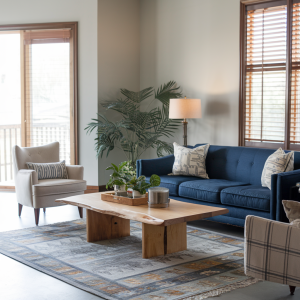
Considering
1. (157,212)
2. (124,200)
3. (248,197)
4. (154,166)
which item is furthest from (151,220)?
(154,166)

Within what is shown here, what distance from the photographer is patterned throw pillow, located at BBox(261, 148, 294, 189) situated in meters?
4.25

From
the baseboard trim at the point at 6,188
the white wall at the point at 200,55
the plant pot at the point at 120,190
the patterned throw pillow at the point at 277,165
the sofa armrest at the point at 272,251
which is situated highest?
the white wall at the point at 200,55

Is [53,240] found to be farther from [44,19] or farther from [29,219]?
[44,19]

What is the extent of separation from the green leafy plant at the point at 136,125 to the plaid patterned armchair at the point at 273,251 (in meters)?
3.46

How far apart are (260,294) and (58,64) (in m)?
4.86

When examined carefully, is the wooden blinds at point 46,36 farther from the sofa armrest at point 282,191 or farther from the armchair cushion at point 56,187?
the sofa armrest at point 282,191

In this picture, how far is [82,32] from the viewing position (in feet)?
21.0

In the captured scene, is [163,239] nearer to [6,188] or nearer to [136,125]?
[136,125]

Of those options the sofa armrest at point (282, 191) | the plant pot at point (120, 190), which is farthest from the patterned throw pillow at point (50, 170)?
the sofa armrest at point (282, 191)

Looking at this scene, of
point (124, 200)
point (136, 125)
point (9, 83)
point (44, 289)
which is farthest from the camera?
point (9, 83)

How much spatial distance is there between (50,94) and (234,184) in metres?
3.42

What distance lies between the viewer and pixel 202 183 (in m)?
4.59

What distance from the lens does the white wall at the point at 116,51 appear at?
20.9 feet

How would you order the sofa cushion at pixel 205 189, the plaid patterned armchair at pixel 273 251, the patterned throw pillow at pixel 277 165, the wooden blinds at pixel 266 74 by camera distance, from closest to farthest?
the plaid patterned armchair at pixel 273 251, the patterned throw pillow at pixel 277 165, the sofa cushion at pixel 205 189, the wooden blinds at pixel 266 74
